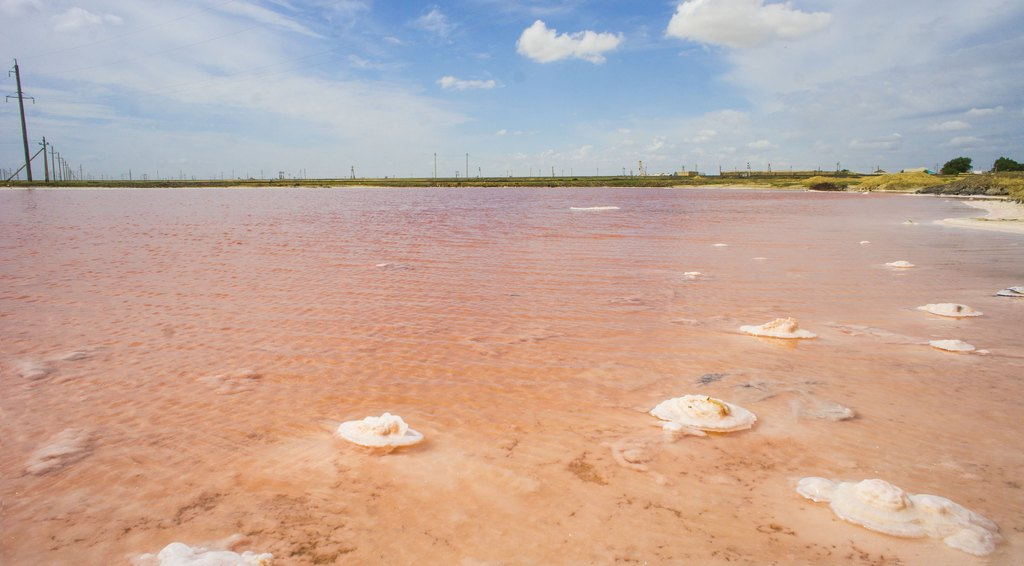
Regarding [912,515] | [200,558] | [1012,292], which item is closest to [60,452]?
[200,558]

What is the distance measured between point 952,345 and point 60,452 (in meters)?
7.67

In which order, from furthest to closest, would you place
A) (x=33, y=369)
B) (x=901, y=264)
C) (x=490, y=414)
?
(x=901, y=264), (x=33, y=369), (x=490, y=414)

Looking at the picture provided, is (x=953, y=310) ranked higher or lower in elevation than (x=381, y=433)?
higher

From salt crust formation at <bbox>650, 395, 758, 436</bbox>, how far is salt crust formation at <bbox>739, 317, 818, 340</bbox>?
2145 millimetres

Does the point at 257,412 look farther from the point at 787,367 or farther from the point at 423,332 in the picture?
the point at 787,367

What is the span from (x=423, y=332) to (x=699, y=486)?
12.2 feet

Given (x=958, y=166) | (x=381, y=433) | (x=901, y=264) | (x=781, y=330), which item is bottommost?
(x=381, y=433)

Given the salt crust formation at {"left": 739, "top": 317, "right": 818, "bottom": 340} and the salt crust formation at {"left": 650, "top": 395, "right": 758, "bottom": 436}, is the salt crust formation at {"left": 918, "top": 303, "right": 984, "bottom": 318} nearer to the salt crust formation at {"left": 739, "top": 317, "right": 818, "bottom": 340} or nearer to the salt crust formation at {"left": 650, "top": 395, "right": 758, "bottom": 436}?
the salt crust formation at {"left": 739, "top": 317, "right": 818, "bottom": 340}

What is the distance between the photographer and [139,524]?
109 inches

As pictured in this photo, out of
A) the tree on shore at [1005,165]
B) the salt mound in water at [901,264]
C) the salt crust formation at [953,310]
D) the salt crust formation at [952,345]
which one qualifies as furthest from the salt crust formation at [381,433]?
the tree on shore at [1005,165]

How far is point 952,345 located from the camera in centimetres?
536

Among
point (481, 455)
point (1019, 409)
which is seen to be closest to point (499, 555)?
point (481, 455)

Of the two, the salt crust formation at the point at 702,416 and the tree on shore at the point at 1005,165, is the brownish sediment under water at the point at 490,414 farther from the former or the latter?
the tree on shore at the point at 1005,165

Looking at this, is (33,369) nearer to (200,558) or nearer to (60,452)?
(60,452)
